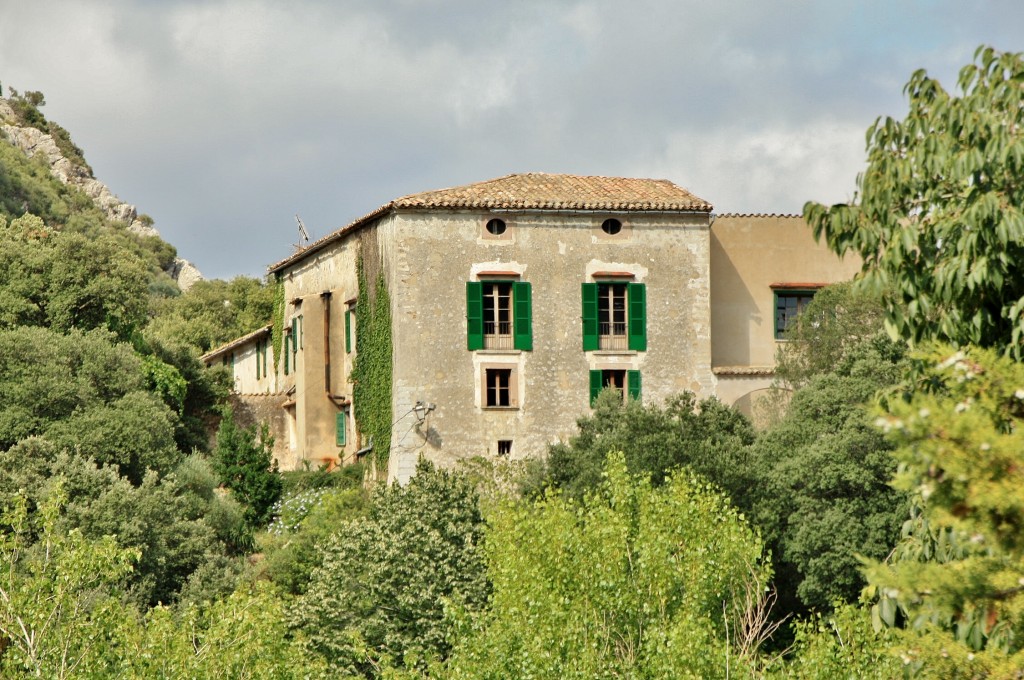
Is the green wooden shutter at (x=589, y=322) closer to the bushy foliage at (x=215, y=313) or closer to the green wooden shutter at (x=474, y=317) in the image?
the green wooden shutter at (x=474, y=317)

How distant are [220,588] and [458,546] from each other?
616 centimetres

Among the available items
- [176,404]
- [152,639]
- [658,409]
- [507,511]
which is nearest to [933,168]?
[152,639]

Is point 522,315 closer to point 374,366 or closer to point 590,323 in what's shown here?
point 590,323

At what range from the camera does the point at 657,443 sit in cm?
3516

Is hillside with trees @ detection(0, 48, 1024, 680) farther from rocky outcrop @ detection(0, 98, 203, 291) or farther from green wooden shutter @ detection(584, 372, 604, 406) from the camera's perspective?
rocky outcrop @ detection(0, 98, 203, 291)

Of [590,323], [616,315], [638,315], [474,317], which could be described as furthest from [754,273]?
[474,317]

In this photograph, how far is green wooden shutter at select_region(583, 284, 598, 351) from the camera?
1569 inches

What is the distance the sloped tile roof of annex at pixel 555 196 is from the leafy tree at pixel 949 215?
28.6 m

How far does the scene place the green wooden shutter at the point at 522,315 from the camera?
130ft

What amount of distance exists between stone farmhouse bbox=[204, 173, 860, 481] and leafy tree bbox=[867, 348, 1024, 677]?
30.4 m

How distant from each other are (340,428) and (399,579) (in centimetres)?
1247

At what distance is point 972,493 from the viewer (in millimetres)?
7641

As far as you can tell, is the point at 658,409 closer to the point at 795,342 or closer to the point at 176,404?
the point at 795,342

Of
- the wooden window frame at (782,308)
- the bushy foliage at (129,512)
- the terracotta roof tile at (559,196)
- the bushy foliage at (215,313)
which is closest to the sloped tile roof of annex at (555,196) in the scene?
the terracotta roof tile at (559,196)
